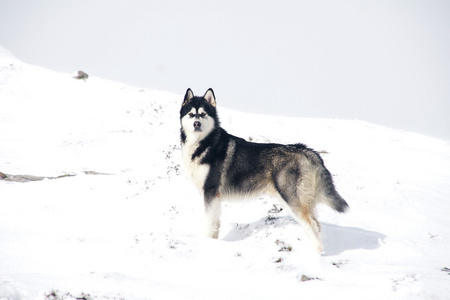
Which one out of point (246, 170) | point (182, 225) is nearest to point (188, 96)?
point (246, 170)

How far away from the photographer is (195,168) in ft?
26.7

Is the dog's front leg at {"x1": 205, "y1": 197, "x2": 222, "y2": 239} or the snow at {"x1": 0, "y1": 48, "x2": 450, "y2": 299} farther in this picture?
the dog's front leg at {"x1": 205, "y1": 197, "x2": 222, "y2": 239}

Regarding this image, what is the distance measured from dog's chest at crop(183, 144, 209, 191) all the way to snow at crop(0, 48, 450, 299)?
1.32 meters

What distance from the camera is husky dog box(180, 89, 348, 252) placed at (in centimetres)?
755

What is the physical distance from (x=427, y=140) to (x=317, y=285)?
855 inches

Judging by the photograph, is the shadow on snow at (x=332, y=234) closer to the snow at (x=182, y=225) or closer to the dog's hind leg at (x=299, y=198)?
the snow at (x=182, y=225)

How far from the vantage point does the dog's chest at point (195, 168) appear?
8.05 meters

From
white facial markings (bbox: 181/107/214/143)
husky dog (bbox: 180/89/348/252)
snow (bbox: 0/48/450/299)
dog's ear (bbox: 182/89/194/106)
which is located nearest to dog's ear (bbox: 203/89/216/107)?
husky dog (bbox: 180/89/348/252)

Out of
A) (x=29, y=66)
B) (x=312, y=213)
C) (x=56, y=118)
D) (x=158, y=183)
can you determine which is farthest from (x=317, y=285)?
(x=29, y=66)

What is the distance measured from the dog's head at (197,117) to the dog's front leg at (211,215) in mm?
1424

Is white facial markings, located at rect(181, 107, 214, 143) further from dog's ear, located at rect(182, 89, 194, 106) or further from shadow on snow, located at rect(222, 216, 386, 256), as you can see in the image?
shadow on snow, located at rect(222, 216, 386, 256)

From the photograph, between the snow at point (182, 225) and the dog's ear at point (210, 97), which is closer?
the snow at point (182, 225)

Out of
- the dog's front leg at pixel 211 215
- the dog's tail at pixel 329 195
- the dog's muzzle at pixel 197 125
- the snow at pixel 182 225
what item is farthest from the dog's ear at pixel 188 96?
the dog's tail at pixel 329 195

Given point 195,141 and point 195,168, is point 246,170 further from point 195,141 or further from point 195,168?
point 195,141
